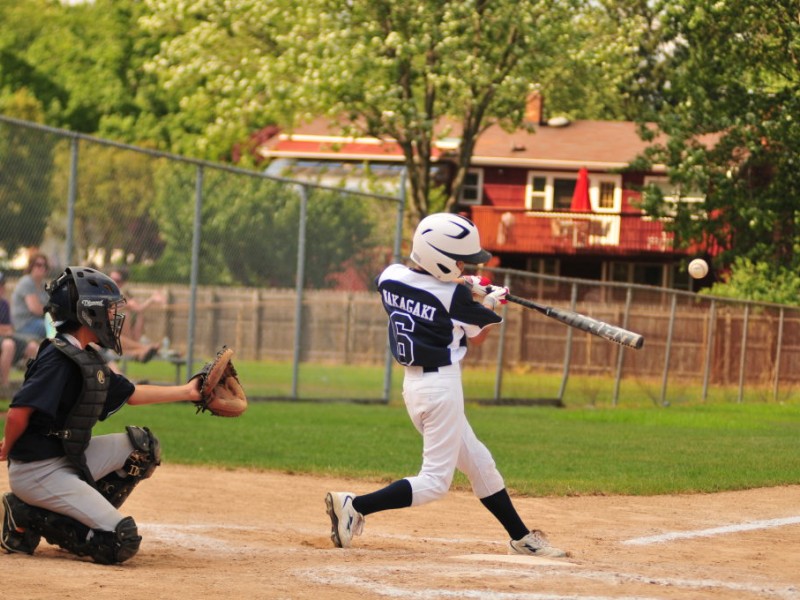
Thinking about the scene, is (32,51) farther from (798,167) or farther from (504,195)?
(798,167)

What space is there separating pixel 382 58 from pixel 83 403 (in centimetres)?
2424

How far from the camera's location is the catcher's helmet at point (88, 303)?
646cm

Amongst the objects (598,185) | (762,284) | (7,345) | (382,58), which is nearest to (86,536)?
(7,345)

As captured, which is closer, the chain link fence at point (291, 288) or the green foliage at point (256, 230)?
the chain link fence at point (291, 288)

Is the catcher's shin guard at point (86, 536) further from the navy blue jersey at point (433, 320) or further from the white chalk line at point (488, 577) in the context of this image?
the navy blue jersey at point (433, 320)

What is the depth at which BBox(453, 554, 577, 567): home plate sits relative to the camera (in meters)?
6.30

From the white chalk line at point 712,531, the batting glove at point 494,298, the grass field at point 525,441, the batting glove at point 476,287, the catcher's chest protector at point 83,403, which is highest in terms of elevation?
the batting glove at point 476,287

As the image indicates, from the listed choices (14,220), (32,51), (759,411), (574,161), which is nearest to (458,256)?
(14,220)

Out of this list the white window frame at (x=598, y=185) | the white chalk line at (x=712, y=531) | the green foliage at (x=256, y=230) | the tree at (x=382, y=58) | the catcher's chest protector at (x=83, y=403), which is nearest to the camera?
the catcher's chest protector at (x=83, y=403)

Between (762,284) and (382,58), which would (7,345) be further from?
(382,58)

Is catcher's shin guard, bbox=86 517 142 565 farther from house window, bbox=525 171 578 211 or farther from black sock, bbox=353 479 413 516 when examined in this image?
house window, bbox=525 171 578 211

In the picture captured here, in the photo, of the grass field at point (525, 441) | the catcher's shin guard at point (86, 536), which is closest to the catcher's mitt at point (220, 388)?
the catcher's shin guard at point (86, 536)

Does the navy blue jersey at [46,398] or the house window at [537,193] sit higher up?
the house window at [537,193]

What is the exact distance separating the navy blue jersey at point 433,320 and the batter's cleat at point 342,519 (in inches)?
32.0
